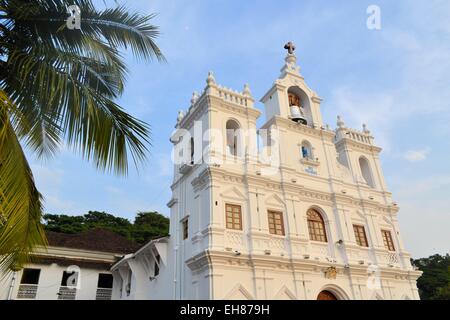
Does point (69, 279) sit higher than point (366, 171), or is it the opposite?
point (366, 171)

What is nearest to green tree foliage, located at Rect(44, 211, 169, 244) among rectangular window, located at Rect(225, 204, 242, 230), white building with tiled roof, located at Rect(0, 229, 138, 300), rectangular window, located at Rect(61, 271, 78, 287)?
white building with tiled roof, located at Rect(0, 229, 138, 300)

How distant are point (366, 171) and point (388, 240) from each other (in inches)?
169

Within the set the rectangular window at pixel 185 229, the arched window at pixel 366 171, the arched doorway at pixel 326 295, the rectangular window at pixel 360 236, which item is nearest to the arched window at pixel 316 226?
the rectangular window at pixel 360 236

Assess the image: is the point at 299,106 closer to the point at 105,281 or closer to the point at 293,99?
the point at 293,99

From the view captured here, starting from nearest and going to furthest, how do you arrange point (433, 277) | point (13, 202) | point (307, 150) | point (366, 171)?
point (13, 202)
point (307, 150)
point (366, 171)
point (433, 277)

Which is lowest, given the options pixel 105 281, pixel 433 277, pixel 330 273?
pixel 330 273

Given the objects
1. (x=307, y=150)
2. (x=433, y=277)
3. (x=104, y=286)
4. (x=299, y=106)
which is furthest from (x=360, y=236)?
(x=433, y=277)

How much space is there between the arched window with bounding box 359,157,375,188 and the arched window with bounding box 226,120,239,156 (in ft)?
28.3

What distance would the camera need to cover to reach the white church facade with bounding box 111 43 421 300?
14.3 meters

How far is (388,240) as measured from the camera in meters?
19.2

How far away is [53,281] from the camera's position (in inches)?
826

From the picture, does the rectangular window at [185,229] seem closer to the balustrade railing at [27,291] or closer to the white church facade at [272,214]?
the white church facade at [272,214]

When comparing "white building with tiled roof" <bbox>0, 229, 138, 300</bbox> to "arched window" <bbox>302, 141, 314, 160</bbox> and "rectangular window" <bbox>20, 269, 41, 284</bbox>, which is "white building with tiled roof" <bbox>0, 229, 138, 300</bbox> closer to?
"rectangular window" <bbox>20, 269, 41, 284</bbox>

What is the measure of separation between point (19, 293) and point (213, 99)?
15.3 meters
